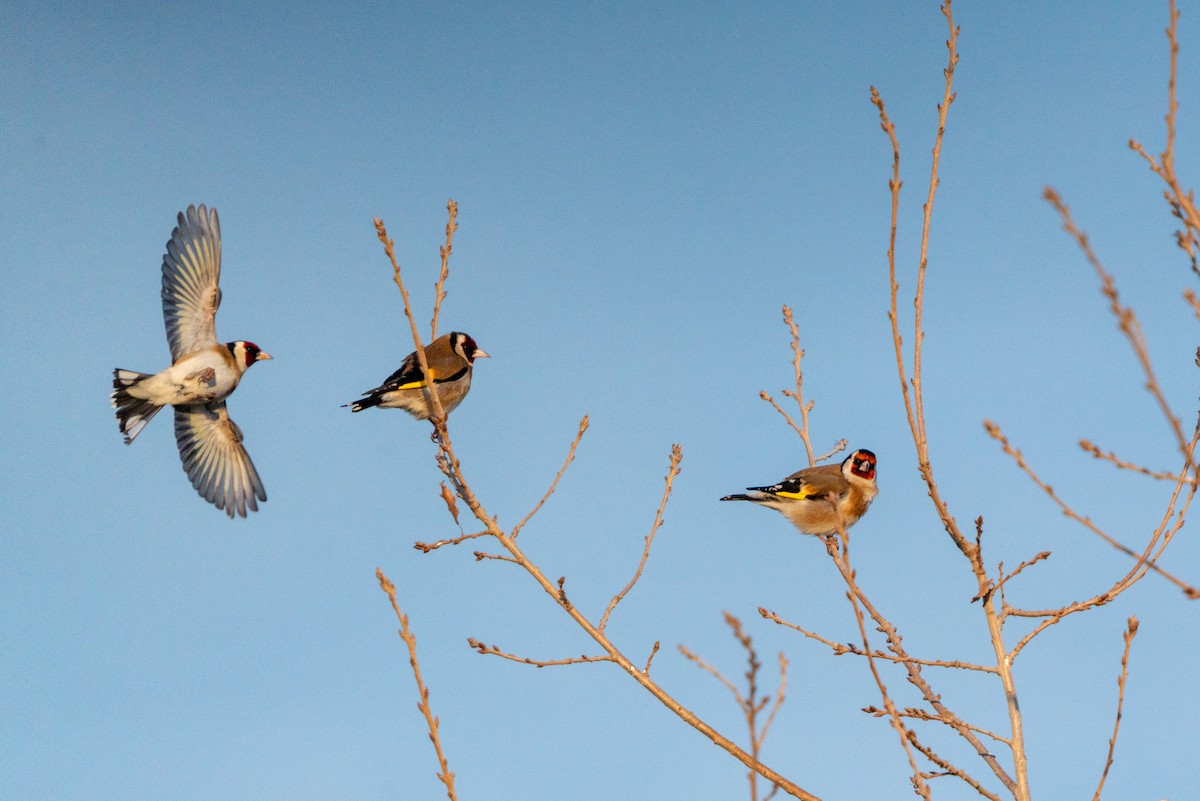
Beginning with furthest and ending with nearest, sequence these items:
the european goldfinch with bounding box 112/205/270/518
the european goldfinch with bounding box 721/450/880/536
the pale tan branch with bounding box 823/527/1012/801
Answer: the european goldfinch with bounding box 112/205/270/518 → the european goldfinch with bounding box 721/450/880/536 → the pale tan branch with bounding box 823/527/1012/801

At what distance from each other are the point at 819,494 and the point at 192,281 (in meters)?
5.49

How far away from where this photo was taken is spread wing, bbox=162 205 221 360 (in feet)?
30.2

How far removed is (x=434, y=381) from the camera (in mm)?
9453

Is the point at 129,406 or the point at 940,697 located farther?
the point at 129,406

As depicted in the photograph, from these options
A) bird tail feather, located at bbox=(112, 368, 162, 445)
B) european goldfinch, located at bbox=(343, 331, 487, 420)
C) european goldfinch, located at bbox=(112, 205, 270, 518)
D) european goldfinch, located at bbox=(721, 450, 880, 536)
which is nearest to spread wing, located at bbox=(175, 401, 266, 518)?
european goldfinch, located at bbox=(112, 205, 270, 518)

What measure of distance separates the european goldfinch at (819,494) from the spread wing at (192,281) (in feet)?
15.3

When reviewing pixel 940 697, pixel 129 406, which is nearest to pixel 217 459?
pixel 129 406

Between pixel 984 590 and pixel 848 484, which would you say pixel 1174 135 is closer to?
pixel 984 590

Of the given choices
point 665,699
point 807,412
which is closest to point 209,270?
point 807,412

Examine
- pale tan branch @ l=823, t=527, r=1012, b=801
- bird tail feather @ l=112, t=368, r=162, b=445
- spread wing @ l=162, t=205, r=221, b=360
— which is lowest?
pale tan branch @ l=823, t=527, r=1012, b=801

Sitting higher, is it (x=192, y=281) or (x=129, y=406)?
(x=192, y=281)

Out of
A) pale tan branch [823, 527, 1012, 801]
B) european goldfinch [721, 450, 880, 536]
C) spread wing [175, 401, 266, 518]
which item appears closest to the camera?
pale tan branch [823, 527, 1012, 801]

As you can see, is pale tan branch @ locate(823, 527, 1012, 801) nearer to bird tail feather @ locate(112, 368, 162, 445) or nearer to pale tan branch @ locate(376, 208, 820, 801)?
pale tan branch @ locate(376, 208, 820, 801)

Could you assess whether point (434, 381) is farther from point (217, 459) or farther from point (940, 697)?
point (940, 697)
